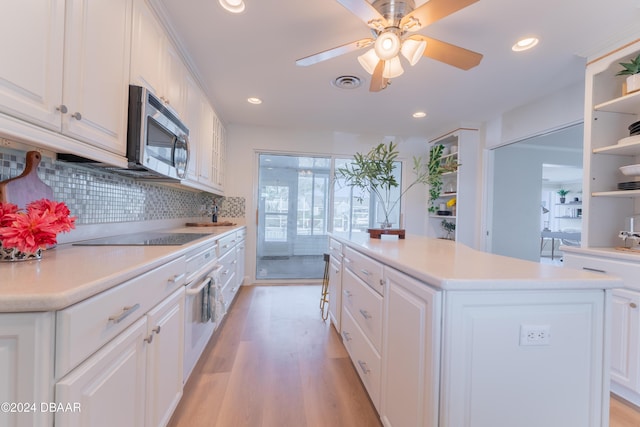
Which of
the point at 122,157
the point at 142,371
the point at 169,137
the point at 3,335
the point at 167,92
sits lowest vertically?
the point at 142,371

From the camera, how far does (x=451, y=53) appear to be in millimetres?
1648

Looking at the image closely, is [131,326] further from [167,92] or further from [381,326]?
[167,92]

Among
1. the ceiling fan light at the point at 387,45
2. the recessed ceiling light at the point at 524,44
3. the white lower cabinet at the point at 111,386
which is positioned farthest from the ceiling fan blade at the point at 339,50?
the white lower cabinet at the point at 111,386

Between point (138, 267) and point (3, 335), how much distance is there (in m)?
0.37

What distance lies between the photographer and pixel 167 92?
76.9 inches

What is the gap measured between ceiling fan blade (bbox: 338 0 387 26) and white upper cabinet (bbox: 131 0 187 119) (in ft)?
3.70

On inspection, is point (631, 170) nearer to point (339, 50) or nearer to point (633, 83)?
point (633, 83)

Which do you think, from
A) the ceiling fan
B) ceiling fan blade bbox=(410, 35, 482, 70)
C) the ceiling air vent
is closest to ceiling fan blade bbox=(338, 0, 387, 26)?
the ceiling fan

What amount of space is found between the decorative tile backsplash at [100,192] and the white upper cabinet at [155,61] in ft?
2.01

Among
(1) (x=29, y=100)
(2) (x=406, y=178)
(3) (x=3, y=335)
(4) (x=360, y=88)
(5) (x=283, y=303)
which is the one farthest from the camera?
(2) (x=406, y=178)

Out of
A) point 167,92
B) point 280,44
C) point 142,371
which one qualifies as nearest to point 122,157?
point 167,92

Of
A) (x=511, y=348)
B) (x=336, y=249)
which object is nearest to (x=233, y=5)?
(x=336, y=249)

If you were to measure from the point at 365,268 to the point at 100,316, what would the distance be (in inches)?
49.5

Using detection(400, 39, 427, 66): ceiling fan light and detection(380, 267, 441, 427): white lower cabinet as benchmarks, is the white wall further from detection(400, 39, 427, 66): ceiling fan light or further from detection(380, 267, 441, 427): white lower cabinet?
detection(380, 267, 441, 427): white lower cabinet
